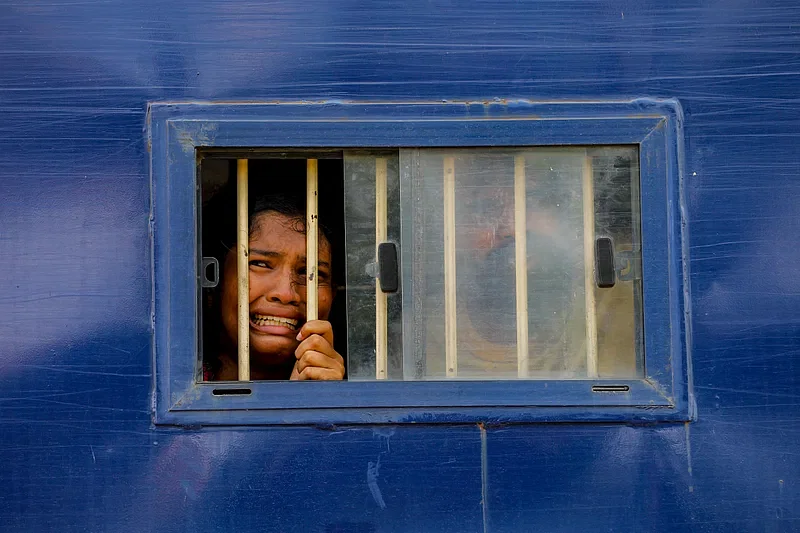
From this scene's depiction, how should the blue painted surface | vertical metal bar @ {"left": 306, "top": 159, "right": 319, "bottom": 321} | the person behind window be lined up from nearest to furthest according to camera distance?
the blue painted surface → vertical metal bar @ {"left": 306, "top": 159, "right": 319, "bottom": 321} → the person behind window

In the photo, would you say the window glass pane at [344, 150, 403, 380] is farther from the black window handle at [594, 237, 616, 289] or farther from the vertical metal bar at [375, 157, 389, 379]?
the black window handle at [594, 237, 616, 289]

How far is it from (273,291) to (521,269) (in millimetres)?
751

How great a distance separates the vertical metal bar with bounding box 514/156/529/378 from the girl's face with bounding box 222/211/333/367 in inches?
27.1

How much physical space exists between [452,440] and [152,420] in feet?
2.09

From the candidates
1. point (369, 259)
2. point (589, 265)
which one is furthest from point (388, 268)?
point (589, 265)

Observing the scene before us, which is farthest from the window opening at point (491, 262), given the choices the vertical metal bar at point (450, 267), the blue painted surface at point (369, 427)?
the blue painted surface at point (369, 427)

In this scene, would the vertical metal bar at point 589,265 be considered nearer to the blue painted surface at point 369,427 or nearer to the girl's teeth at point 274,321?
the blue painted surface at point 369,427

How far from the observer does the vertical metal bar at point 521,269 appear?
1695 millimetres

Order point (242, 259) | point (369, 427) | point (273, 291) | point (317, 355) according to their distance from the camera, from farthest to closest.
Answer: point (273, 291), point (317, 355), point (242, 259), point (369, 427)

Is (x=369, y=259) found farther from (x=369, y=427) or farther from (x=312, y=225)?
(x=369, y=427)

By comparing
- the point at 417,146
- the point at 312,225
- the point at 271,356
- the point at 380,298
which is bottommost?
the point at 271,356

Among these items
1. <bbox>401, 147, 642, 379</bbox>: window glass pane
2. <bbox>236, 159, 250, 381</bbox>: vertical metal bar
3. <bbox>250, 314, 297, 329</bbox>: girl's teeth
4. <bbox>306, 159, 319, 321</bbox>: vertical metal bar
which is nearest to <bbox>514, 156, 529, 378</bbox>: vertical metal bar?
<bbox>401, 147, 642, 379</bbox>: window glass pane

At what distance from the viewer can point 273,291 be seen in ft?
6.98

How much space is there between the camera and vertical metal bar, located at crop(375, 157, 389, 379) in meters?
1.70
